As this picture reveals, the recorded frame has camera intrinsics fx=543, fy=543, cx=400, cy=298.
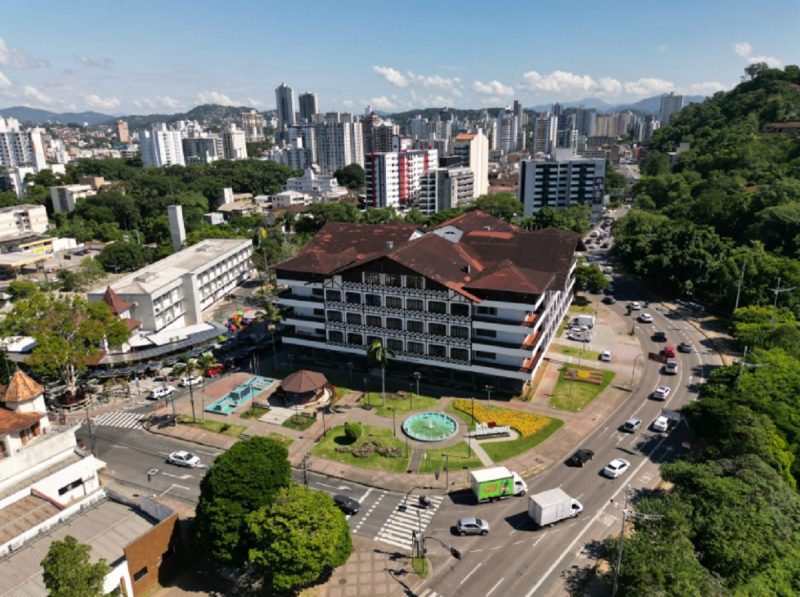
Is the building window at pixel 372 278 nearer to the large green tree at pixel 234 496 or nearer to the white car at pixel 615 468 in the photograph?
the large green tree at pixel 234 496

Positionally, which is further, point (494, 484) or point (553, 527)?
point (494, 484)

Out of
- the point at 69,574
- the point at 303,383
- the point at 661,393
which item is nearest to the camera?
the point at 69,574

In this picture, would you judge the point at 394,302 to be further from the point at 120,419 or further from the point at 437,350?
the point at 120,419

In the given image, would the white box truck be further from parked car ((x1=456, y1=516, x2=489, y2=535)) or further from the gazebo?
the gazebo

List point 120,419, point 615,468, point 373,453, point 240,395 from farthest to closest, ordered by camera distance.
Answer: point 240,395 < point 120,419 < point 373,453 < point 615,468

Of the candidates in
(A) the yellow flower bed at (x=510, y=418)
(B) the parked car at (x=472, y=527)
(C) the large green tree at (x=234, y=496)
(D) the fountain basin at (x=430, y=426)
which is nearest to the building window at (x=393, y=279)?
(D) the fountain basin at (x=430, y=426)

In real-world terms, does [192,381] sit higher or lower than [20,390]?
lower

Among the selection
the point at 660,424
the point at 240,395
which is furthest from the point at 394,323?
the point at 660,424

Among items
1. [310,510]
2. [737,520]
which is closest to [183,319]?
[310,510]
